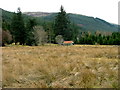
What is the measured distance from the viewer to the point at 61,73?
6.43 metres

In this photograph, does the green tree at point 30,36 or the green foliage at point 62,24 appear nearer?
the green tree at point 30,36

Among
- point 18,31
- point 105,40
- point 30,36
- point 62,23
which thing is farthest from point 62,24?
point 105,40

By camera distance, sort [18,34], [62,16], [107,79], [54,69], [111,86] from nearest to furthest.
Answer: [111,86] → [107,79] → [54,69] → [18,34] → [62,16]

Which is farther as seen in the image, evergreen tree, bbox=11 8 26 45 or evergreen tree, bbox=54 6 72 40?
evergreen tree, bbox=54 6 72 40

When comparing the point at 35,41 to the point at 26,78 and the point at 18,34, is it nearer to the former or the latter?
the point at 18,34

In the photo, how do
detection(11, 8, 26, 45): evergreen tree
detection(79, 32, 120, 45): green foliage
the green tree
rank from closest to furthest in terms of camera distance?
detection(11, 8, 26, 45): evergreen tree → the green tree → detection(79, 32, 120, 45): green foliage

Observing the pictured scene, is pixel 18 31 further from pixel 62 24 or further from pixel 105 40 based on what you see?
pixel 105 40

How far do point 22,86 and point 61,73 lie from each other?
1.46m

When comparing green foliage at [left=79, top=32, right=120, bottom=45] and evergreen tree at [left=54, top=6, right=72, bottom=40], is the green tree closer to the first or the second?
evergreen tree at [left=54, top=6, right=72, bottom=40]

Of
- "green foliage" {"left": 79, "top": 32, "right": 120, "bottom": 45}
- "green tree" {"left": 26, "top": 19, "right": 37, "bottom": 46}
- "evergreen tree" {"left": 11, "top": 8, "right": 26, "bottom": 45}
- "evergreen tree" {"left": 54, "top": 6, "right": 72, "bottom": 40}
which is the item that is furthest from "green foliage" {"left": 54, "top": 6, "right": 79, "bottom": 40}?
"green foliage" {"left": 79, "top": 32, "right": 120, "bottom": 45}

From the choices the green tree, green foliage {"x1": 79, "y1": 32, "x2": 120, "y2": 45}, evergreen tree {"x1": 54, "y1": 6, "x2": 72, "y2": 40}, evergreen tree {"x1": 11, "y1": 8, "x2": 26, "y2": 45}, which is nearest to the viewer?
evergreen tree {"x1": 11, "y1": 8, "x2": 26, "y2": 45}

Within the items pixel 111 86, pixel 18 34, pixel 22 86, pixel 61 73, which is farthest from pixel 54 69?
pixel 18 34

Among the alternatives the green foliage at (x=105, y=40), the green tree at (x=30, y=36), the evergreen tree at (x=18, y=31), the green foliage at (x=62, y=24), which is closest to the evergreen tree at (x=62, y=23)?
the green foliage at (x=62, y=24)

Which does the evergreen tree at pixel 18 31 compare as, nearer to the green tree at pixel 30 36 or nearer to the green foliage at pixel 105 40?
the green tree at pixel 30 36
